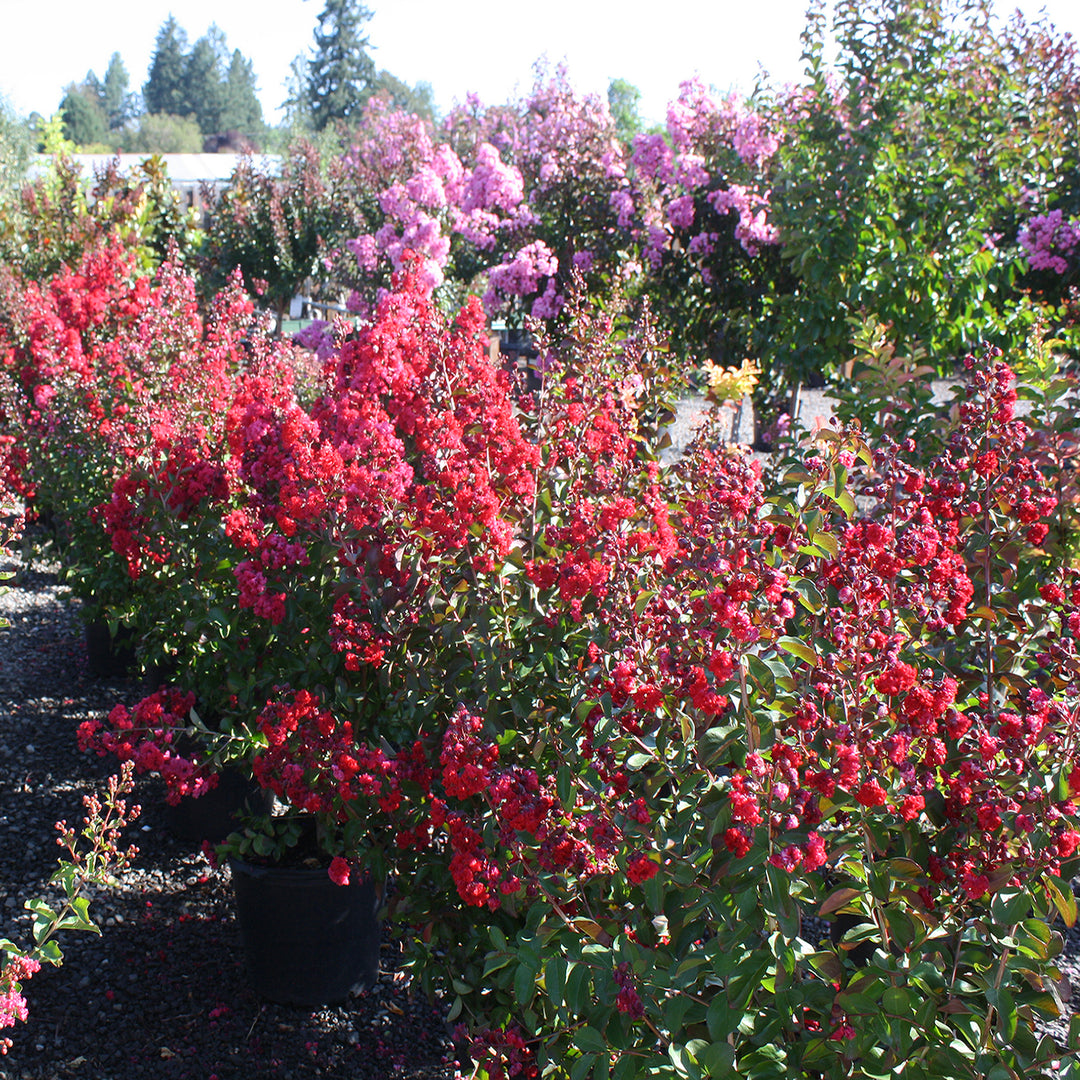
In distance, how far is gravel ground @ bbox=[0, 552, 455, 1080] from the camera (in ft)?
8.02

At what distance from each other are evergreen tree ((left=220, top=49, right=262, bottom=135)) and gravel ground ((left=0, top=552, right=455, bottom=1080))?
7806cm

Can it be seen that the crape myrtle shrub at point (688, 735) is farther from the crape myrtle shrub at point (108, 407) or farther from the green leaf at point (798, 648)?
the crape myrtle shrub at point (108, 407)

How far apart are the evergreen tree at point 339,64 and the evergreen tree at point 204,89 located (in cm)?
2839

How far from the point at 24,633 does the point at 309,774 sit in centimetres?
390

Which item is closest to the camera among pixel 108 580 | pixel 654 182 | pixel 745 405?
pixel 108 580

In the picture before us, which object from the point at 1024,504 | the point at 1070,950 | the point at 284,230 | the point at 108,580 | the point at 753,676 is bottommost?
the point at 1070,950

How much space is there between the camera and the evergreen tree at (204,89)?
7219cm

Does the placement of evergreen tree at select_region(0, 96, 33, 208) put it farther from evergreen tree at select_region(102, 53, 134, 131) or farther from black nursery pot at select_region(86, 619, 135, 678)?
evergreen tree at select_region(102, 53, 134, 131)

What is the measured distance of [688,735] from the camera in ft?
4.84

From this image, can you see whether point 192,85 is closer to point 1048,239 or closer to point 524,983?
point 1048,239

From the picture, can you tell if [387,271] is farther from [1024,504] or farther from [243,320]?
[1024,504]

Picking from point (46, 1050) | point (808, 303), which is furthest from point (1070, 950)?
point (808, 303)

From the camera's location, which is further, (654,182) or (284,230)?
(284,230)

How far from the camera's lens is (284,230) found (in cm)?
1208
